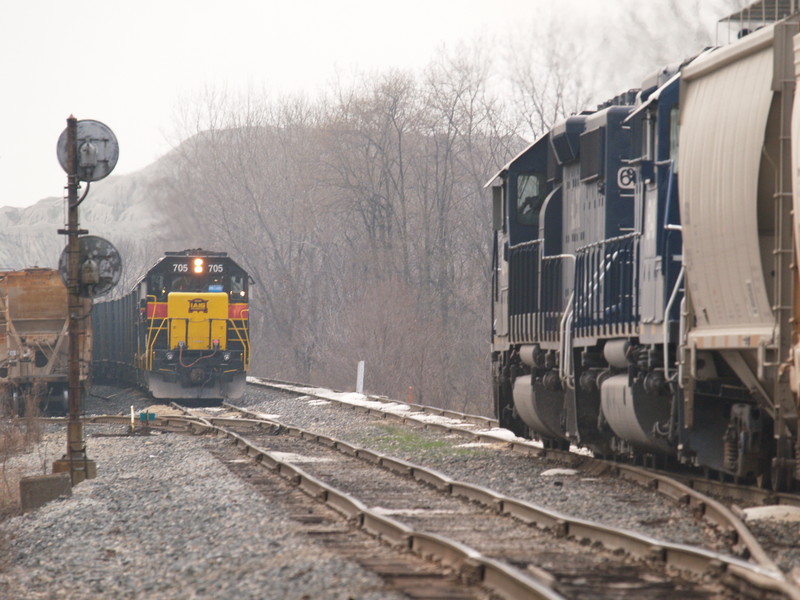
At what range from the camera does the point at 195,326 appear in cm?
2719

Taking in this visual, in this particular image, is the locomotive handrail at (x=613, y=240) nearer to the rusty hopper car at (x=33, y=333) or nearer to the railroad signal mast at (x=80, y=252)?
the railroad signal mast at (x=80, y=252)

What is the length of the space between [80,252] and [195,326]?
42.9 ft

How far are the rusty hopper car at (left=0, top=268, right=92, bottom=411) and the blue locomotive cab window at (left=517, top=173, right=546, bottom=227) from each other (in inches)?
515

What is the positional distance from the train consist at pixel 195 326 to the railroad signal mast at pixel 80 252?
12.3 metres

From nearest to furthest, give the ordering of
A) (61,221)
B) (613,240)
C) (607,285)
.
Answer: (613,240)
(607,285)
(61,221)

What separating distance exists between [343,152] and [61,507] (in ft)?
120

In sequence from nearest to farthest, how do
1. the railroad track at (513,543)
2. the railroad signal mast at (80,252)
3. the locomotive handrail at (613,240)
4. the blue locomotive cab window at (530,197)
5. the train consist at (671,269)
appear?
the railroad track at (513,543) < the train consist at (671,269) < the locomotive handrail at (613,240) < the railroad signal mast at (80,252) < the blue locomotive cab window at (530,197)

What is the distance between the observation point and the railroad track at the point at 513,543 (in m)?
6.18

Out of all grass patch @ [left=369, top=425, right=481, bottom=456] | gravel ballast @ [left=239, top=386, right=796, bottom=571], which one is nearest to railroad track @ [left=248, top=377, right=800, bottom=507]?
gravel ballast @ [left=239, top=386, right=796, bottom=571]

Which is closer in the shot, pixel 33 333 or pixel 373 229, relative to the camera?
pixel 33 333

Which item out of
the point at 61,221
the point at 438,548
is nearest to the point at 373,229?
the point at 438,548

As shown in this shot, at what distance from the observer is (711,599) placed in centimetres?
586

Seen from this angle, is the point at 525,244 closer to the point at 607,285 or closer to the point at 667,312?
the point at 607,285

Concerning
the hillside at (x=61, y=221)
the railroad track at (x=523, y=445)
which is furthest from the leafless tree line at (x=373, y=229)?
the hillside at (x=61, y=221)
